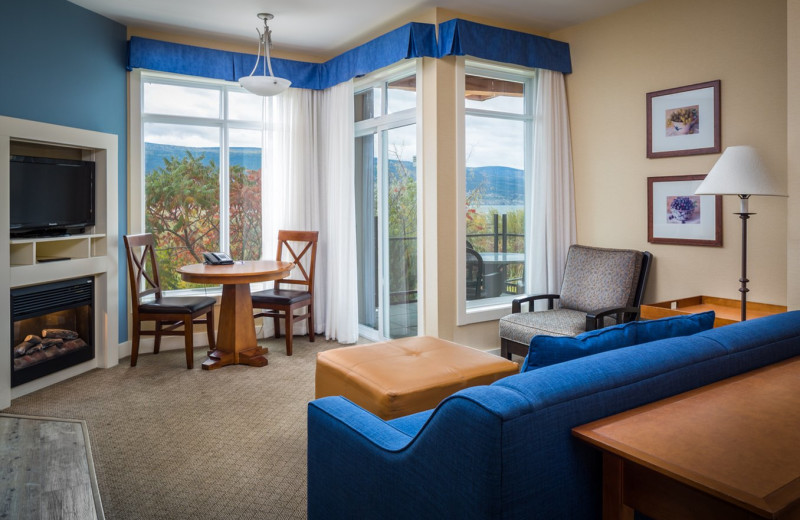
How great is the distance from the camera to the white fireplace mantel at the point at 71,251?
11.6 feet

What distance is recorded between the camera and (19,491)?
8.38 feet

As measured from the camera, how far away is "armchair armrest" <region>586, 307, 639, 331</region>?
3.69 meters

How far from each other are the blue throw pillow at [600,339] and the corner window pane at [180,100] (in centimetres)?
432

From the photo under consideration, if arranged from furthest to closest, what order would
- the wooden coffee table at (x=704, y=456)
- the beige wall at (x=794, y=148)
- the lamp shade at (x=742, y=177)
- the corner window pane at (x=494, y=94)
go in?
the corner window pane at (x=494, y=94)
the lamp shade at (x=742, y=177)
the beige wall at (x=794, y=148)
the wooden coffee table at (x=704, y=456)

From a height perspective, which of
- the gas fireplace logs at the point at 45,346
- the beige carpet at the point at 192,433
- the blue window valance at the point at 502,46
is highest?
the blue window valance at the point at 502,46

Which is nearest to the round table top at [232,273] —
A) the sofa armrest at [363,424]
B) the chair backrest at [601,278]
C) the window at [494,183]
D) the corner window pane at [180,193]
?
the corner window pane at [180,193]

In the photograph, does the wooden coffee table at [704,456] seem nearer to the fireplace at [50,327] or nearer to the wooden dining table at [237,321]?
the wooden dining table at [237,321]

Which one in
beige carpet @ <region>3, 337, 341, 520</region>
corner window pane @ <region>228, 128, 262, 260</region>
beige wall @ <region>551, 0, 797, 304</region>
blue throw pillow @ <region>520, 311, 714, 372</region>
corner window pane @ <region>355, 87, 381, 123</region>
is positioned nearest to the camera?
blue throw pillow @ <region>520, 311, 714, 372</region>

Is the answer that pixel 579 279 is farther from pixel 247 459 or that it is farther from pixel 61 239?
pixel 61 239

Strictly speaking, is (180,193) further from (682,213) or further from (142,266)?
(682,213)

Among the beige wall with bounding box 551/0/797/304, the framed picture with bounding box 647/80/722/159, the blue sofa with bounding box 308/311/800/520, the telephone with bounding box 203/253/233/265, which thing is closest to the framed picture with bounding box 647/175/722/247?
the beige wall with bounding box 551/0/797/304

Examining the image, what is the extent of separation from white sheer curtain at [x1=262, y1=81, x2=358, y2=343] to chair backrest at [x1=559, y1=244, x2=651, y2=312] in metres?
1.88

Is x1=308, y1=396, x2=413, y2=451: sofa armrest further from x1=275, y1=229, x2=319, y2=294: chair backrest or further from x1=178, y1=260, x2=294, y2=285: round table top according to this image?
x1=275, y1=229, x2=319, y2=294: chair backrest

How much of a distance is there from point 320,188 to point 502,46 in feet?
7.10
